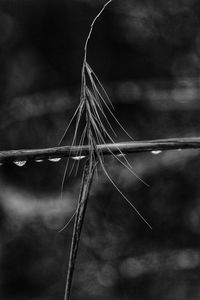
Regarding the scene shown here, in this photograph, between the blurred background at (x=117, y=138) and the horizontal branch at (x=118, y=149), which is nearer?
the horizontal branch at (x=118, y=149)

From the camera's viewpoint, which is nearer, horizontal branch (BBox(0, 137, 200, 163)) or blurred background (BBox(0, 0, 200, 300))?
horizontal branch (BBox(0, 137, 200, 163))

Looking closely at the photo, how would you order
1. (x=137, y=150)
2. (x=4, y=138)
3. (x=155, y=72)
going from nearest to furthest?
(x=137, y=150) → (x=4, y=138) → (x=155, y=72)

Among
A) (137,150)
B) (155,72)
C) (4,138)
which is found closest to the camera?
(137,150)

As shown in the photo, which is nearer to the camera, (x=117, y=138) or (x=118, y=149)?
(x=118, y=149)

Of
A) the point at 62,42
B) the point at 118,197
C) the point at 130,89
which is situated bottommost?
the point at 118,197

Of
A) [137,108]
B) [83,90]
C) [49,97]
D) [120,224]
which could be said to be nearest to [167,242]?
[120,224]

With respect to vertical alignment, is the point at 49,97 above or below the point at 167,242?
above

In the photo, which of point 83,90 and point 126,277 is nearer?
point 83,90

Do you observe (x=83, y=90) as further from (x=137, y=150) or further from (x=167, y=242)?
(x=167, y=242)
